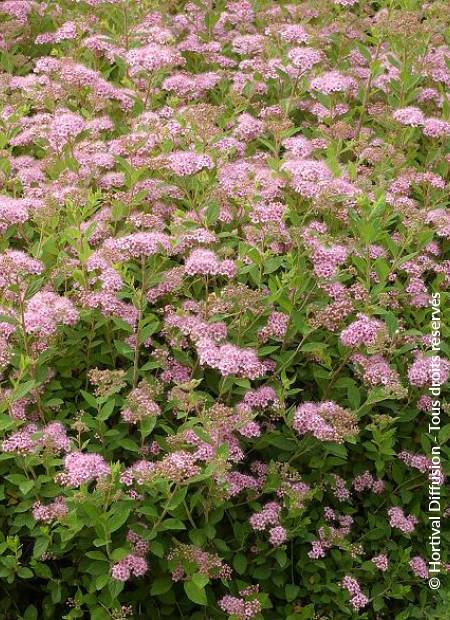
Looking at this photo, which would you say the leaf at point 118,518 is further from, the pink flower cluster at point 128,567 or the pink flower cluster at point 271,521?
the pink flower cluster at point 271,521

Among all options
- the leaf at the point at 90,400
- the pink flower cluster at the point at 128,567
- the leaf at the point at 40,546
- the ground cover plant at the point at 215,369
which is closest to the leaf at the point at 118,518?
the ground cover plant at the point at 215,369

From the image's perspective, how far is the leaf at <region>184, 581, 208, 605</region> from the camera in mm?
2531

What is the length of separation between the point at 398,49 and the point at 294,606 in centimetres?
282

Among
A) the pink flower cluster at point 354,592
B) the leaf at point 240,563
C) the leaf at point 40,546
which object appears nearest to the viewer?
the leaf at point 40,546

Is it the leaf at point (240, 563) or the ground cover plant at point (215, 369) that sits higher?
the ground cover plant at point (215, 369)

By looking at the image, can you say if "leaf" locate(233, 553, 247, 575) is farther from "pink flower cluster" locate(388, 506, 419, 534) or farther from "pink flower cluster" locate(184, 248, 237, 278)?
"pink flower cluster" locate(184, 248, 237, 278)

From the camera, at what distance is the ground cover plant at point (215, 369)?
262 centimetres

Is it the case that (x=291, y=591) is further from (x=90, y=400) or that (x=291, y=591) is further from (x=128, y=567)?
(x=90, y=400)

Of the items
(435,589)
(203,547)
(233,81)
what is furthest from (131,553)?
(233,81)

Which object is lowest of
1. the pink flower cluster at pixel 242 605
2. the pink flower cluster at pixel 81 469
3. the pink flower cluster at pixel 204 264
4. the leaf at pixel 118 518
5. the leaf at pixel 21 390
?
the pink flower cluster at pixel 242 605

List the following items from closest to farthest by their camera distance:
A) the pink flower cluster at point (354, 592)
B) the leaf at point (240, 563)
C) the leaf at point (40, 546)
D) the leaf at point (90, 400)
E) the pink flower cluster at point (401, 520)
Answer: the leaf at point (40, 546), the leaf at point (90, 400), the leaf at point (240, 563), the pink flower cluster at point (354, 592), the pink flower cluster at point (401, 520)

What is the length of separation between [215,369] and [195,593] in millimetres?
791

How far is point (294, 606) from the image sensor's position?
2.93 m

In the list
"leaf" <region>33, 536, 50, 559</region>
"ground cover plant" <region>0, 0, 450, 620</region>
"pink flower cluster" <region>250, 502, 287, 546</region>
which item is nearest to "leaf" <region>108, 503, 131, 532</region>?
"ground cover plant" <region>0, 0, 450, 620</region>
